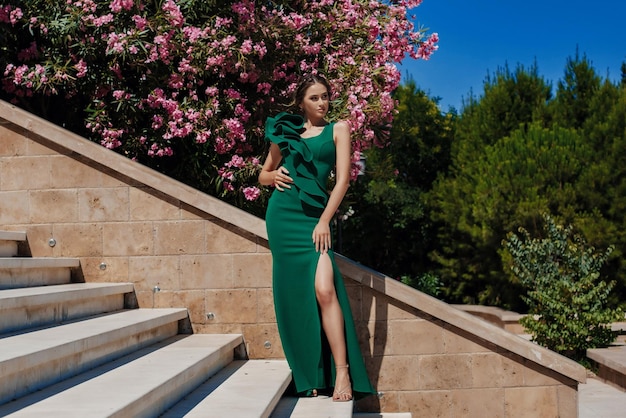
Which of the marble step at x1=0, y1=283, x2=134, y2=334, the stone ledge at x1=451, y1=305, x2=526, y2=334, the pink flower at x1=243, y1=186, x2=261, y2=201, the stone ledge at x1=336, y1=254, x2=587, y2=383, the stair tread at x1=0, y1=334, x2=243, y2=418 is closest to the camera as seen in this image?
the stair tread at x1=0, y1=334, x2=243, y2=418

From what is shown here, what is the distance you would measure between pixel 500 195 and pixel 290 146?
9.51 meters

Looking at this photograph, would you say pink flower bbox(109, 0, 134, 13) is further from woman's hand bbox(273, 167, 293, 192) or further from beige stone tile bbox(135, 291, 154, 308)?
woman's hand bbox(273, 167, 293, 192)

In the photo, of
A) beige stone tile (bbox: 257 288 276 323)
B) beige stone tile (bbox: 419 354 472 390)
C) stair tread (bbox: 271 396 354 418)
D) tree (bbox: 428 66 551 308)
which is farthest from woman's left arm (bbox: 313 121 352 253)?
tree (bbox: 428 66 551 308)

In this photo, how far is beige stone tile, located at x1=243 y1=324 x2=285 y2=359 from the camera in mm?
6586

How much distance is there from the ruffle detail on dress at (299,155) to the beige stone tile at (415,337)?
128cm

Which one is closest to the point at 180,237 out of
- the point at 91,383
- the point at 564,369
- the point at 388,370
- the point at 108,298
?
the point at 108,298

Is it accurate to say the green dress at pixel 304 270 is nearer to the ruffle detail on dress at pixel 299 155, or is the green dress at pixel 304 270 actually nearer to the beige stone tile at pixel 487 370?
the ruffle detail on dress at pixel 299 155

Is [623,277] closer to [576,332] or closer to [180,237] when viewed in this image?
[576,332]

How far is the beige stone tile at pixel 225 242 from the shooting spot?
6.63 m

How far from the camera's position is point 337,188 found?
222 inches

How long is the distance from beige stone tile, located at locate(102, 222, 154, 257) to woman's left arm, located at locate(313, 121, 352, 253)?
1647 mm

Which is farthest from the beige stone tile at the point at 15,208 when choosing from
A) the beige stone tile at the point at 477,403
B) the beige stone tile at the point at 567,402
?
the beige stone tile at the point at 567,402

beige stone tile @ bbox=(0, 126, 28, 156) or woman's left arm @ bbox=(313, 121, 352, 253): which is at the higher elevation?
beige stone tile @ bbox=(0, 126, 28, 156)

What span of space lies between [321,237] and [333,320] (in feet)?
1.74
